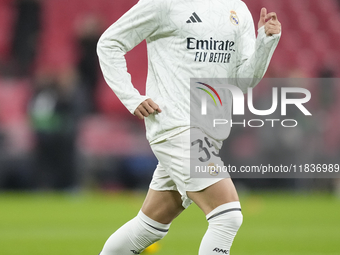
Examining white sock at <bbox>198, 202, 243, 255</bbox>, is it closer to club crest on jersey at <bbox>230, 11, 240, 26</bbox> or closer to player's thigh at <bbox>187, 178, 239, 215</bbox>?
player's thigh at <bbox>187, 178, 239, 215</bbox>

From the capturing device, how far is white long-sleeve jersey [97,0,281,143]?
3.47 m

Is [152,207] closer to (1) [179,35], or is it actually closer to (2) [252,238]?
(1) [179,35]

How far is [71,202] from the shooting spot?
9.47m

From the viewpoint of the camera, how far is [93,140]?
1090cm

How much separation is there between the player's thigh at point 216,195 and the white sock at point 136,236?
20.2 inches

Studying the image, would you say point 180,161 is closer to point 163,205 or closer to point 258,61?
point 163,205

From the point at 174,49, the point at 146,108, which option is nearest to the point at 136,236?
the point at 146,108

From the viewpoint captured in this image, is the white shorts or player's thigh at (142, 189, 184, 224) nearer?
the white shorts

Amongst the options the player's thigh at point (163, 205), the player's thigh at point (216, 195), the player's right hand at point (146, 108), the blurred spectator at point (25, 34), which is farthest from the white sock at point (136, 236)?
the blurred spectator at point (25, 34)

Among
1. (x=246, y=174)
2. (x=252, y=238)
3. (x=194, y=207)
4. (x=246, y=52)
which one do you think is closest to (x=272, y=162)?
(x=246, y=174)

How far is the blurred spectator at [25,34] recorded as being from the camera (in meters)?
12.6

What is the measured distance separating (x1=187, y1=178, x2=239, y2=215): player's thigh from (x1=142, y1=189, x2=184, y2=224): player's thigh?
38cm

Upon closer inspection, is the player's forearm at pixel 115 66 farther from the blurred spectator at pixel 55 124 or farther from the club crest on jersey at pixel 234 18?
the blurred spectator at pixel 55 124

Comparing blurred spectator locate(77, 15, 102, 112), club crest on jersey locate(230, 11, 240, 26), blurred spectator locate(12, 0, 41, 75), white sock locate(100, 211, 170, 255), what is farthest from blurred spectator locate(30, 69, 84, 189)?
club crest on jersey locate(230, 11, 240, 26)
